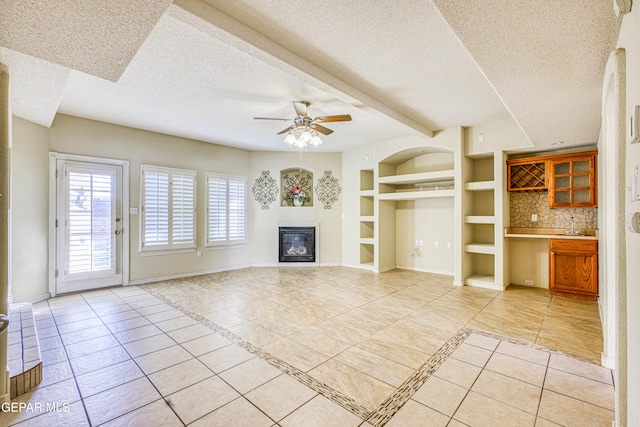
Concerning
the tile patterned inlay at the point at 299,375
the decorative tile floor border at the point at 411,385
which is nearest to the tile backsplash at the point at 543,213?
the decorative tile floor border at the point at 411,385

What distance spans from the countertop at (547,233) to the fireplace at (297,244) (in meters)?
4.07

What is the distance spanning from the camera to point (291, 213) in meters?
7.17

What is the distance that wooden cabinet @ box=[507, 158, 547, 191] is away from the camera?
187 inches

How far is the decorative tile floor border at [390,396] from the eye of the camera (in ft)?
6.25

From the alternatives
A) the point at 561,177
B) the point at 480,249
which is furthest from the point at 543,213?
the point at 480,249

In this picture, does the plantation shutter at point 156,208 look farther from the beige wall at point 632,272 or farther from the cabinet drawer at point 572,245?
the cabinet drawer at point 572,245

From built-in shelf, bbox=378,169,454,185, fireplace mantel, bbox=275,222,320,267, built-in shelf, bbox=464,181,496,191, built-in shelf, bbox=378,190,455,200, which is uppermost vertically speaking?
built-in shelf, bbox=378,169,454,185

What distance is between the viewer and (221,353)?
2.71m

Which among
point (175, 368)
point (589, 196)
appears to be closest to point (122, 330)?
point (175, 368)

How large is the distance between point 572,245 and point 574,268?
352 mm

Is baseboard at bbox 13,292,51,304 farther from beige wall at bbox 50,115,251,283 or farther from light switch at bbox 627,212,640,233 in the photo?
light switch at bbox 627,212,640,233

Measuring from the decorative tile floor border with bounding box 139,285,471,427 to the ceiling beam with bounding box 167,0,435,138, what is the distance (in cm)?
266

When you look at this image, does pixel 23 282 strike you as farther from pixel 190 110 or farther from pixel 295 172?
pixel 295 172

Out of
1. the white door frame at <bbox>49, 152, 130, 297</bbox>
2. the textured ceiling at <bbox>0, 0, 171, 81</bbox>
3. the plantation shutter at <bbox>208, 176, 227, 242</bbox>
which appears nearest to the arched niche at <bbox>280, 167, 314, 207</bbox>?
the plantation shutter at <bbox>208, 176, 227, 242</bbox>
